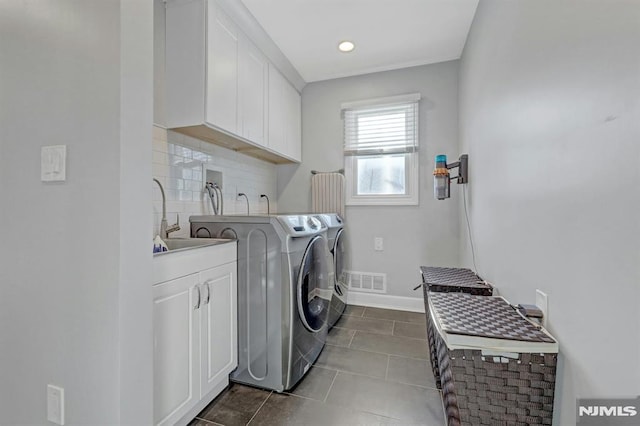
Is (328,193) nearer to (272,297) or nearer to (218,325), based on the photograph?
(272,297)

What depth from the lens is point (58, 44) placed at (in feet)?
3.06

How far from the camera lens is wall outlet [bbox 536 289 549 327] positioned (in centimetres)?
94

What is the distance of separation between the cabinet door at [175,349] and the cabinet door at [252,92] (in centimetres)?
133

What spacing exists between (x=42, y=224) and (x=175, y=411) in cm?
96

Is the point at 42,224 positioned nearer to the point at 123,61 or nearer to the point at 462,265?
the point at 123,61

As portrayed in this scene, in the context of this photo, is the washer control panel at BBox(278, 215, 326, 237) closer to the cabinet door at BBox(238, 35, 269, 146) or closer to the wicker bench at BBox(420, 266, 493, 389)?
the wicker bench at BBox(420, 266, 493, 389)

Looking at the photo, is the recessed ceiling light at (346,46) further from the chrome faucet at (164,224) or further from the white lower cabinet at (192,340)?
the white lower cabinet at (192,340)

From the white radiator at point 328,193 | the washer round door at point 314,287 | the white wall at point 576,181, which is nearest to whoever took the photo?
the white wall at point 576,181

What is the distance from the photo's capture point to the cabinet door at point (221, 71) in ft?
5.95

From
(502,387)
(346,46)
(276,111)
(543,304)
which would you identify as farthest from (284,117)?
(502,387)

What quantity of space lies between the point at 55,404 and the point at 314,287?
4.26ft

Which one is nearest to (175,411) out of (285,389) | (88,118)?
(285,389)

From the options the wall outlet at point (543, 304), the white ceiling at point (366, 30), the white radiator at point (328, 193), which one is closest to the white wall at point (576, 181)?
the wall outlet at point (543, 304)

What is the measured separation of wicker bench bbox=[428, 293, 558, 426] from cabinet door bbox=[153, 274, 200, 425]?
1.12 meters
